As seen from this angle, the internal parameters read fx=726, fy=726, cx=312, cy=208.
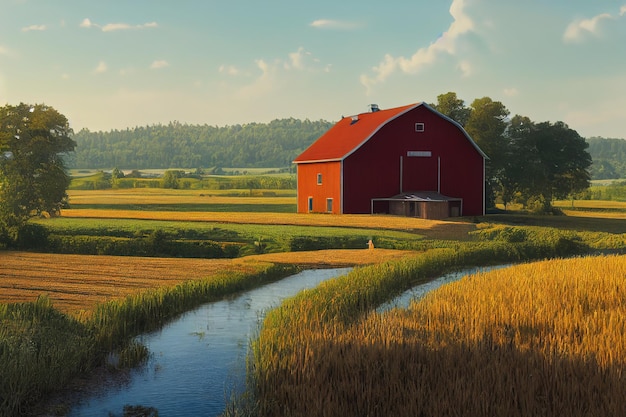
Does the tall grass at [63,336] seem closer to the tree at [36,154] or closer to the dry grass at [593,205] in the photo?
the tree at [36,154]

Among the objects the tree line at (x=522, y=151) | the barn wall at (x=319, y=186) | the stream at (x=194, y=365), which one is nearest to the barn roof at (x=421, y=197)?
the barn wall at (x=319, y=186)

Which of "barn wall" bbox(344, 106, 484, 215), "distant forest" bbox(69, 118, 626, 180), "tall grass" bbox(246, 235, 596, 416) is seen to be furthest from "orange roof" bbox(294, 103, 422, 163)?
"distant forest" bbox(69, 118, 626, 180)

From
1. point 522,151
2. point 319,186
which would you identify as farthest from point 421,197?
point 522,151

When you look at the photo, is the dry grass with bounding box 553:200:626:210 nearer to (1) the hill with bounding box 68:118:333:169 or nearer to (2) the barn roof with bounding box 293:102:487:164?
(2) the barn roof with bounding box 293:102:487:164

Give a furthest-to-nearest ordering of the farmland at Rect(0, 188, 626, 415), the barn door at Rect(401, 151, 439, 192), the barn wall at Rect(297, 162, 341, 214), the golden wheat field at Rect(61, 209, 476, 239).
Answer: the barn door at Rect(401, 151, 439, 192) < the barn wall at Rect(297, 162, 341, 214) < the golden wheat field at Rect(61, 209, 476, 239) < the farmland at Rect(0, 188, 626, 415)

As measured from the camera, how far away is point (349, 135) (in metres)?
51.0

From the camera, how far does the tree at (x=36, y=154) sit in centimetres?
4862

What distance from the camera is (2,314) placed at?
1452 centimetres

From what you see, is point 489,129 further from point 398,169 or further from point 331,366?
point 331,366

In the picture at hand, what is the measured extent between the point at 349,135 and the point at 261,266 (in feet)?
88.4

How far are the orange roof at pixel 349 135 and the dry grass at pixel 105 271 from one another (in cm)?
1704

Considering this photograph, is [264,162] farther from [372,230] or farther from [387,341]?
[387,341]

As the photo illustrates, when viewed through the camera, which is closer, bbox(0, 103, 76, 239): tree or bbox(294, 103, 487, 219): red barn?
bbox(294, 103, 487, 219): red barn

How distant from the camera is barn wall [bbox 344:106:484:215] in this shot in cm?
4728
